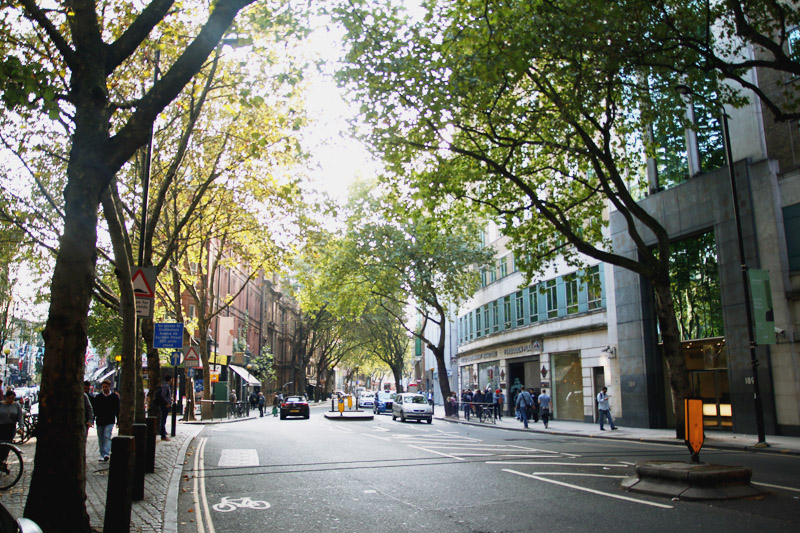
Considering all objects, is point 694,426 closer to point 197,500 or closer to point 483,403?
point 197,500

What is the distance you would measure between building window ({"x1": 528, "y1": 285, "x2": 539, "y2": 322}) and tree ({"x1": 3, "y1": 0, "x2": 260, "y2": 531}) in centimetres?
3085

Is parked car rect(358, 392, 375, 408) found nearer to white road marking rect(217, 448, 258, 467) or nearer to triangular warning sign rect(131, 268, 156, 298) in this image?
white road marking rect(217, 448, 258, 467)

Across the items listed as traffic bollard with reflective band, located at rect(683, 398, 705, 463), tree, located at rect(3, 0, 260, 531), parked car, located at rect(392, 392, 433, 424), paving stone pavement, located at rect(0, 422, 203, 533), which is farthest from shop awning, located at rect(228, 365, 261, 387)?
tree, located at rect(3, 0, 260, 531)

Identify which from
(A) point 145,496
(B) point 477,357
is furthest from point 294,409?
(A) point 145,496

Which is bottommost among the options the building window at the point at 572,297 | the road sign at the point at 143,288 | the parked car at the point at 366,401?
the parked car at the point at 366,401

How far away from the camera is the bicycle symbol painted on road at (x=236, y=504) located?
841 cm

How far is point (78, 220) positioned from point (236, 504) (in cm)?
453

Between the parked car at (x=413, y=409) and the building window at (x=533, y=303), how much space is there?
8.23m

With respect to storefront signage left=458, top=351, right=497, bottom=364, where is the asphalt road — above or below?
below

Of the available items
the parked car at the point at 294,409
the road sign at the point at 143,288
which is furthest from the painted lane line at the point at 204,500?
the parked car at the point at 294,409

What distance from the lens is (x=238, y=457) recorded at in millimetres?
14336

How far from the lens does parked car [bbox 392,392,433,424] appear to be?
32.4 m

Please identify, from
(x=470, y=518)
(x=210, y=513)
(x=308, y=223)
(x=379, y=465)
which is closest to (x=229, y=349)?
(x=308, y=223)

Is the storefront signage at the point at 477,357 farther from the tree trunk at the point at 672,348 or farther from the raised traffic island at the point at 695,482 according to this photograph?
the raised traffic island at the point at 695,482
